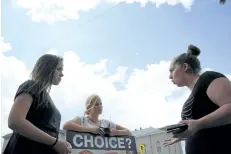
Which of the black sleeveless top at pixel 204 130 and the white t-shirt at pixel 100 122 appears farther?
the white t-shirt at pixel 100 122

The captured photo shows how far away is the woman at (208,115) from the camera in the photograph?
192cm

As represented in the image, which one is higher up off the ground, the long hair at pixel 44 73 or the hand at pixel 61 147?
the long hair at pixel 44 73

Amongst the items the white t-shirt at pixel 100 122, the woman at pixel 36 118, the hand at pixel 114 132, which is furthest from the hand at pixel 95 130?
the woman at pixel 36 118

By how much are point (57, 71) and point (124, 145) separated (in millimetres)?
1567

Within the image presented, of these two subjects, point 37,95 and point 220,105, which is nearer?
point 220,105

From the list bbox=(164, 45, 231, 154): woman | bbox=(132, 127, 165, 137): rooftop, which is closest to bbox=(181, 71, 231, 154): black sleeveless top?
bbox=(164, 45, 231, 154): woman

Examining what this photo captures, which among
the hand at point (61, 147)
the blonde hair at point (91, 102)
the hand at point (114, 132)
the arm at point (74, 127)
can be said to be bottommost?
the hand at point (61, 147)

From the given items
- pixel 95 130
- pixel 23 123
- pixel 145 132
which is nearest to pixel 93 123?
pixel 95 130

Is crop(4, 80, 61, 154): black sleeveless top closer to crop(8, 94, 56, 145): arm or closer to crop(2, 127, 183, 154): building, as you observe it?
crop(8, 94, 56, 145): arm

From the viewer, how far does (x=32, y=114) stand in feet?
6.95

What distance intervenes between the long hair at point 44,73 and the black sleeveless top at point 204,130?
1.19 meters

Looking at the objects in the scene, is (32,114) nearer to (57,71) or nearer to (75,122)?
(57,71)

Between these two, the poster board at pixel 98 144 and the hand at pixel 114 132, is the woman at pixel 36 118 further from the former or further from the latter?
the hand at pixel 114 132

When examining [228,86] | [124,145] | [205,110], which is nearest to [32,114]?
[205,110]
